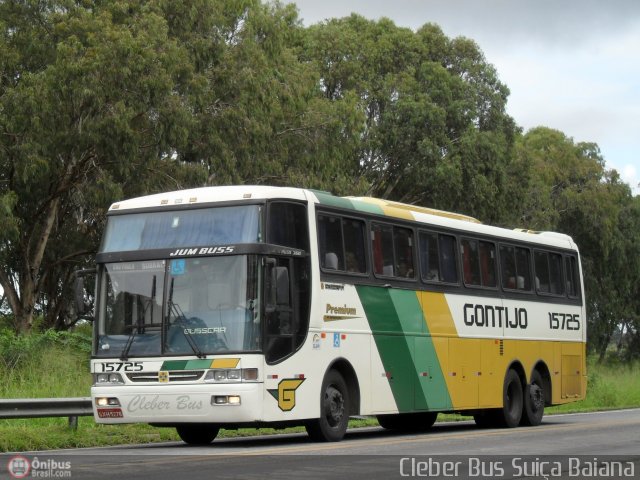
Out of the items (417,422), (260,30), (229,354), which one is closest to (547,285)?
(417,422)

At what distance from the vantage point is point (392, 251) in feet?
63.9

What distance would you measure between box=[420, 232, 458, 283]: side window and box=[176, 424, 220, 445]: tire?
14.7ft

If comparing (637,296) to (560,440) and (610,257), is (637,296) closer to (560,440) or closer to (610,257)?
(610,257)

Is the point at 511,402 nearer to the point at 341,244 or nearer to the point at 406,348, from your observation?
the point at 406,348

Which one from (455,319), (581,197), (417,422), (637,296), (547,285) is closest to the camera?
(455,319)

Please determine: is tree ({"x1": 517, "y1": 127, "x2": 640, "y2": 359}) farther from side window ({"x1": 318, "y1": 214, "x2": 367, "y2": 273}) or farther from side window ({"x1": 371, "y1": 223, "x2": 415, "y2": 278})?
side window ({"x1": 318, "y1": 214, "x2": 367, "y2": 273})

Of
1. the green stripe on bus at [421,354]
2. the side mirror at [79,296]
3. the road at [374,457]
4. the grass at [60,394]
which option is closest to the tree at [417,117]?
the grass at [60,394]

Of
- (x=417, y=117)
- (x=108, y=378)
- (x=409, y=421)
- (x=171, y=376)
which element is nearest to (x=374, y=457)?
(x=171, y=376)

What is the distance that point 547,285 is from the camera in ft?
80.7

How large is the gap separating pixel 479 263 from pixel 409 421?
3.08 metres

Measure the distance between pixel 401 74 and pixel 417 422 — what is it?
33.8 m

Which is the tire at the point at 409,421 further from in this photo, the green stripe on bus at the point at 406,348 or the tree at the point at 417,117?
the tree at the point at 417,117

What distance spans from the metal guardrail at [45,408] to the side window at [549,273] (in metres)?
9.92

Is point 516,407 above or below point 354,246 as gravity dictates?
below
